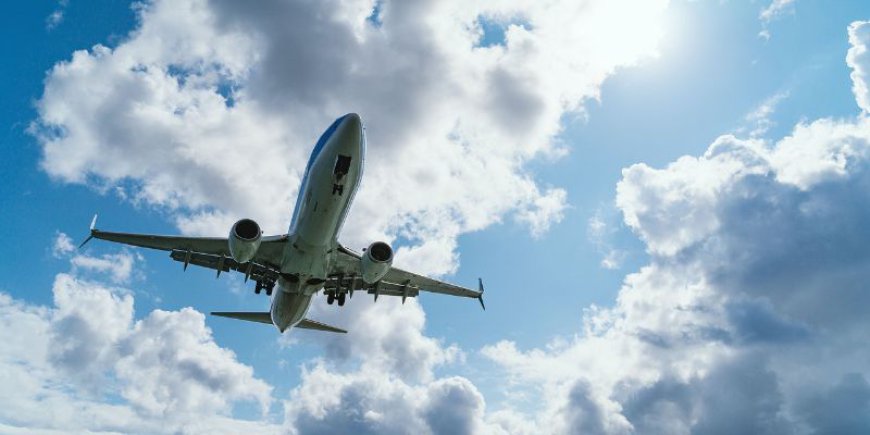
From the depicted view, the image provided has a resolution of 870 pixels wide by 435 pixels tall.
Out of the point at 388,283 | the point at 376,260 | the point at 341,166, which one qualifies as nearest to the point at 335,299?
the point at 388,283

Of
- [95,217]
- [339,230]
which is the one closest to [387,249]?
[339,230]

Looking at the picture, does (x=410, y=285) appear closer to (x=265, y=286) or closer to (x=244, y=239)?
(x=265, y=286)

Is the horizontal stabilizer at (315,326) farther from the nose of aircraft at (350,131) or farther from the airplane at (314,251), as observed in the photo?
the nose of aircraft at (350,131)

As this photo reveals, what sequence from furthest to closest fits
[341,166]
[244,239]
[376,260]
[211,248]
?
[211,248] < [376,260] < [244,239] < [341,166]

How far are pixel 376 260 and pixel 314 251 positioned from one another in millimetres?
2891

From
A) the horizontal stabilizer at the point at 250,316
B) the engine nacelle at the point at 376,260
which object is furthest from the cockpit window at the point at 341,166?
the horizontal stabilizer at the point at 250,316

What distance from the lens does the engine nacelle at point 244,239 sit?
73.3 ft

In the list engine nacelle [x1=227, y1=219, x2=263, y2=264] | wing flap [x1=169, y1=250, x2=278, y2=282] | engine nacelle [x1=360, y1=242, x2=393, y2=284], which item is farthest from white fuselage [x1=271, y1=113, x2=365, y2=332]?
engine nacelle [x1=227, y1=219, x2=263, y2=264]

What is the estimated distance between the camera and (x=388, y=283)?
1307 inches

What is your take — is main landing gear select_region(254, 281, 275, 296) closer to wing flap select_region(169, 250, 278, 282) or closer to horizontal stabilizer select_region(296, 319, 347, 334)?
wing flap select_region(169, 250, 278, 282)

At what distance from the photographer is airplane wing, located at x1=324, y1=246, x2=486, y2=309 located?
28.5 m

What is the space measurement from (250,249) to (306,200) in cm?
304

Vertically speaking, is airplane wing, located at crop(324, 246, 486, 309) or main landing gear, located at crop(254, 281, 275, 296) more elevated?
airplane wing, located at crop(324, 246, 486, 309)

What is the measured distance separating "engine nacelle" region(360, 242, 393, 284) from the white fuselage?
1836mm
